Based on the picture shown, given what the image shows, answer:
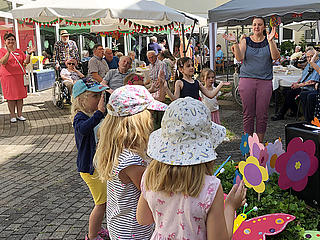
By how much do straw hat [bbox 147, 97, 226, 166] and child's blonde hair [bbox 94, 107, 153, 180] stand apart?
1.99 ft

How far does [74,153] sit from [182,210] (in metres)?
4.98

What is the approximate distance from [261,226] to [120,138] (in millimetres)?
1151

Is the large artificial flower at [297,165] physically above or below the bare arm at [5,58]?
below

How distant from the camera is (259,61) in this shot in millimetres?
5203

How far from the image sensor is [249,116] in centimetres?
530

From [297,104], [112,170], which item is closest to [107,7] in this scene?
[297,104]

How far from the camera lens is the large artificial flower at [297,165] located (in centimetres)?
270

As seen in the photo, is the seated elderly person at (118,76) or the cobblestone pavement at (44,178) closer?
the cobblestone pavement at (44,178)

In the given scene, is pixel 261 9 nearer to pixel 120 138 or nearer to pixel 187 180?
pixel 120 138

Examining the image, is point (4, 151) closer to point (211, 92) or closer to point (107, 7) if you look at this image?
point (107, 7)

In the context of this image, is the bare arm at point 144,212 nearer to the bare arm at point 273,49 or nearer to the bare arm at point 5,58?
the bare arm at point 273,49

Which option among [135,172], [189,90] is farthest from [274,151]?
[189,90]

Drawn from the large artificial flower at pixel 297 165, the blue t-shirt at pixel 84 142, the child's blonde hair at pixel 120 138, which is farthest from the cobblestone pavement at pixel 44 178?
the large artificial flower at pixel 297 165

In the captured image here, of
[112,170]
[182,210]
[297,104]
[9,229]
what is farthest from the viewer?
[297,104]
